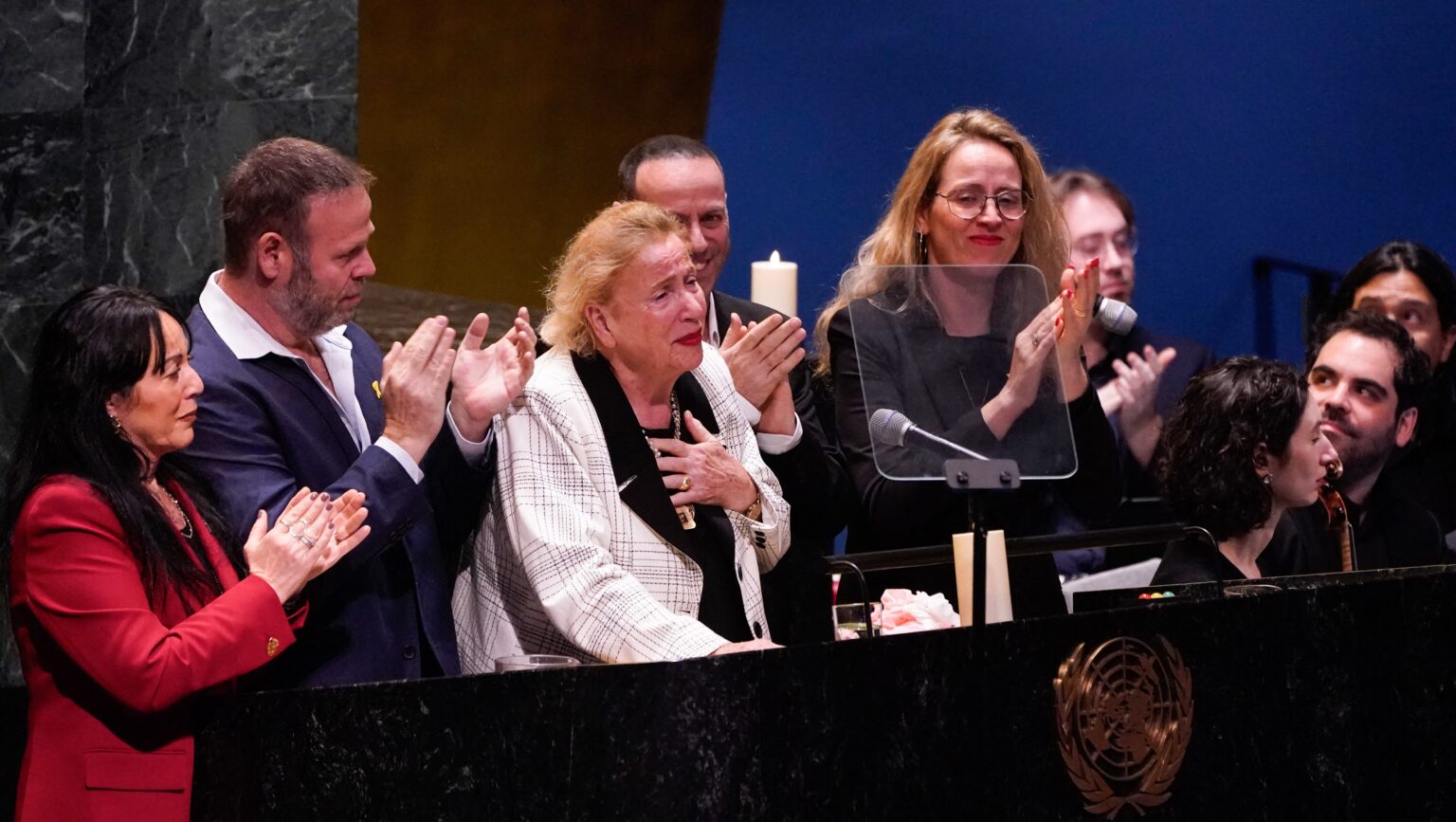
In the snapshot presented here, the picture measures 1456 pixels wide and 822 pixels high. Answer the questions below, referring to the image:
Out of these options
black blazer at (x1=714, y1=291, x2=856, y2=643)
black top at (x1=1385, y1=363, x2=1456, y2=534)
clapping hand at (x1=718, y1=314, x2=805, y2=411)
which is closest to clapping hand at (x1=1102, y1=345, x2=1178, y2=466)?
black top at (x1=1385, y1=363, x2=1456, y2=534)

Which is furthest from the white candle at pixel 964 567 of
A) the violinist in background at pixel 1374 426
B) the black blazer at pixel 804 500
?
the violinist in background at pixel 1374 426

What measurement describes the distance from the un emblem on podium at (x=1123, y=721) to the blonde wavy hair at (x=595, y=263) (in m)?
0.98

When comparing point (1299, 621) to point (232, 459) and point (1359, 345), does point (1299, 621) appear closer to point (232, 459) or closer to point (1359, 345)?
point (1359, 345)

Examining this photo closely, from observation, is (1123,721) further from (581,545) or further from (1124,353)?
(1124,353)

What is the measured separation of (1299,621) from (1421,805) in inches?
18.2

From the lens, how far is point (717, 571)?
3.10m

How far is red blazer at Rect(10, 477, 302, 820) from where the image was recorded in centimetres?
239

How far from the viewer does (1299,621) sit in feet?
10.2

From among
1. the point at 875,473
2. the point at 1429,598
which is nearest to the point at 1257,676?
the point at 1429,598

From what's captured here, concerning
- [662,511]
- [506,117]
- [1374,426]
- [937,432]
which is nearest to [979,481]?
[937,432]

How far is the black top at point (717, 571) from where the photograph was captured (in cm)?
306

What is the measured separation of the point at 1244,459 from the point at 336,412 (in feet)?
5.88

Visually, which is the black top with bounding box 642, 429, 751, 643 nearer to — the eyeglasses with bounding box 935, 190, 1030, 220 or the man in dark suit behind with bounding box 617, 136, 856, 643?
the man in dark suit behind with bounding box 617, 136, 856, 643

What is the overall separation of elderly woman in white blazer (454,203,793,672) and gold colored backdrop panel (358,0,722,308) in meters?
2.28
